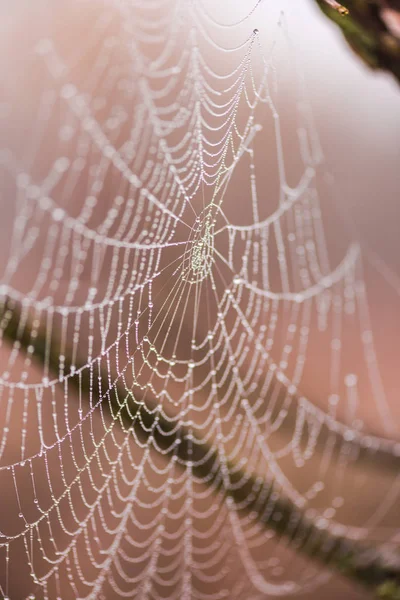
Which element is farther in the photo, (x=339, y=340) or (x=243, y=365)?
(x=339, y=340)

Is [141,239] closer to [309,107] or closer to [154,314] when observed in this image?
[154,314]

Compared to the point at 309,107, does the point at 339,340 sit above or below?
below

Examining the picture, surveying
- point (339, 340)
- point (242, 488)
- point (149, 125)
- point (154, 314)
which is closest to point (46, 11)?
point (149, 125)

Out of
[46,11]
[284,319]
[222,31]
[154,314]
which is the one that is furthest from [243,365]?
[46,11]

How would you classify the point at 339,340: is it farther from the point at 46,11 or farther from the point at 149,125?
the point at 46,11

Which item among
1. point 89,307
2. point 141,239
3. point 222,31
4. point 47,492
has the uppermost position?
point 222,31

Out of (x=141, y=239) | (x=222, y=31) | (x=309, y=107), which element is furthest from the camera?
(x=309, y=107)

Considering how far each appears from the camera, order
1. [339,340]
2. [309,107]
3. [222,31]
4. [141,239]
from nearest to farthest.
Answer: [141,239] < [222,31] < [309,107] < [339,340]
